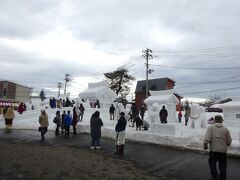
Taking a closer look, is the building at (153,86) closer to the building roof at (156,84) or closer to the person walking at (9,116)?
the building roof at (156,84)

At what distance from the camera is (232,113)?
985 inches

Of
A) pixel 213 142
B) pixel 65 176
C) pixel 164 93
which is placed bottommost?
pixel 65 176

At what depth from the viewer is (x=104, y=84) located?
4384 centimetres

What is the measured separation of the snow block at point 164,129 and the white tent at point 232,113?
980cm

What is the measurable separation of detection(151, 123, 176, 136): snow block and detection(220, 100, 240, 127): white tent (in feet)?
32.2

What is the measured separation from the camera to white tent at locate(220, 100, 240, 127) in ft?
80.8

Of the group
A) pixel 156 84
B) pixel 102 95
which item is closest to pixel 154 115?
pixel 102 95

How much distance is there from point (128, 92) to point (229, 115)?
170 feet

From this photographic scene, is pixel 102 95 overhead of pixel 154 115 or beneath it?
overhead

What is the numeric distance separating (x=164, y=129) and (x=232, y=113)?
33.5ft

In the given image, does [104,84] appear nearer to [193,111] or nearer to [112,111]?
[112,111]

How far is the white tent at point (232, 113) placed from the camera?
80.8 ft

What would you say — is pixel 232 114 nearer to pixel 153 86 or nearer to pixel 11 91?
pixel 153 86

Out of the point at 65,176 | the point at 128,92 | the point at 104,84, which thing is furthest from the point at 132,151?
the point at 128,92
